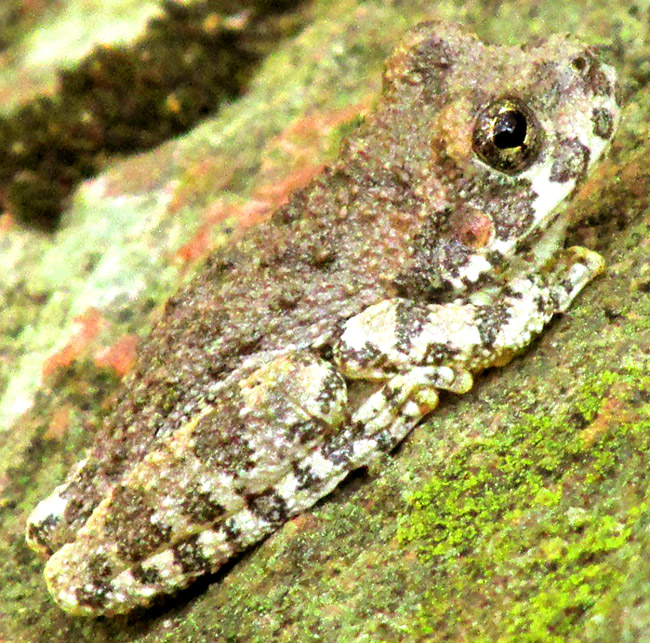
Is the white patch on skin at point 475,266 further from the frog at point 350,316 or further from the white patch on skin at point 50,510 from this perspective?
the white patch on skin at point 50,510

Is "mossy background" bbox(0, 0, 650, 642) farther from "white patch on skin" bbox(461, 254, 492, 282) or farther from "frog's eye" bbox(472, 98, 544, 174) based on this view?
"frog's eye" bbox(472, 98, 544, 174)

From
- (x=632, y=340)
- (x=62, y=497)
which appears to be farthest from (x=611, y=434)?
(x=62, y=497)

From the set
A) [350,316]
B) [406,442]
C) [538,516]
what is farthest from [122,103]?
[538,516]

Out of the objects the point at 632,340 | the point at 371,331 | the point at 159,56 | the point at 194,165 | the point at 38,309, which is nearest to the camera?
the point at 632,340

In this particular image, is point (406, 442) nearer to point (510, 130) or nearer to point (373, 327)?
point (373, 327)

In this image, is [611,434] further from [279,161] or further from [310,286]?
[279,161]

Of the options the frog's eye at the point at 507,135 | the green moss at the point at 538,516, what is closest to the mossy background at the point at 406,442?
the green moss at the point at 538,516

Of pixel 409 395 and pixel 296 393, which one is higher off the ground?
pixel 296 393

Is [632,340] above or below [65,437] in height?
below
